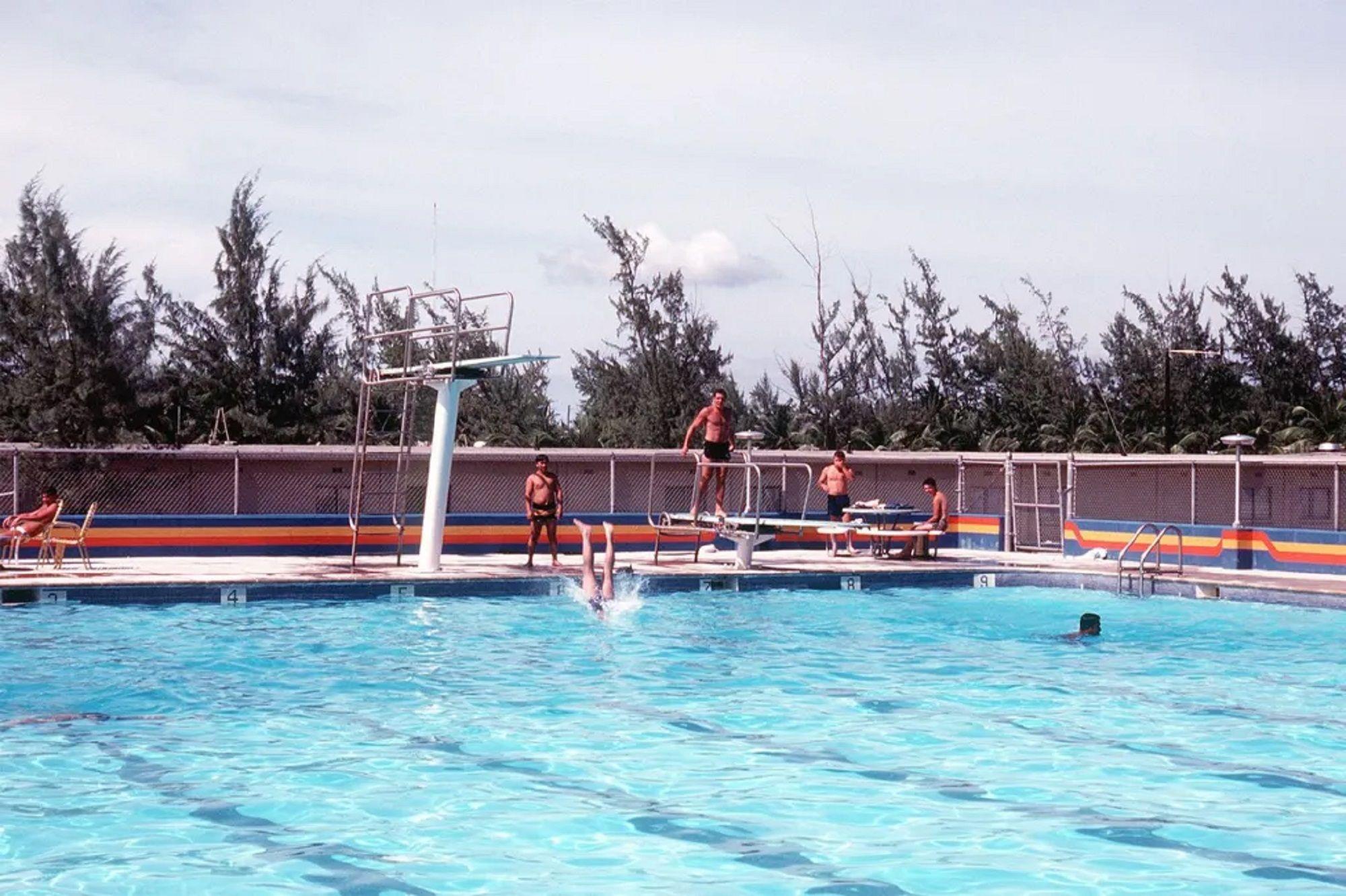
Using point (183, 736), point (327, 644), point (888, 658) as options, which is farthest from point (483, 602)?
point (183, 736)

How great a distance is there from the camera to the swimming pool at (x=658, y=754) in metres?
6.54

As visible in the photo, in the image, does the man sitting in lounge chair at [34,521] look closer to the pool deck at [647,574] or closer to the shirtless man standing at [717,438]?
the pool deck at [647,574]

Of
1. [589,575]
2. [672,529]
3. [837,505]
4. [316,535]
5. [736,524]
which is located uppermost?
[837,505]

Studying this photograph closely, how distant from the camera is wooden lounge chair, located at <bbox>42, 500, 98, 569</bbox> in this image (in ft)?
54.0

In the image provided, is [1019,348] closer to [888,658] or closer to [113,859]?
[888,658]

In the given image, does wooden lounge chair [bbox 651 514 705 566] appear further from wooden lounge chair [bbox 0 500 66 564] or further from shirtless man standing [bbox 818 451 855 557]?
wooden lounge chair [bbox 0 500 66 564]

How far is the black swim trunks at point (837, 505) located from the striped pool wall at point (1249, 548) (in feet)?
11.7

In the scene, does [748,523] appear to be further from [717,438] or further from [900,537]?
[900,537]

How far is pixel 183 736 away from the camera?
9133 mm

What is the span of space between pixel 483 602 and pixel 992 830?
9.30 meters

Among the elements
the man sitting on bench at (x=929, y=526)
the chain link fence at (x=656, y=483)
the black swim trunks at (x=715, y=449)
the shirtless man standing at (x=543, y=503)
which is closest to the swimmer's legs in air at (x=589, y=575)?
the shirtless man standing at (x=543, y=503)

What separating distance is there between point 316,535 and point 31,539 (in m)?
4.11

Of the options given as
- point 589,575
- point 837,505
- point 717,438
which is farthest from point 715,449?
point 589,575

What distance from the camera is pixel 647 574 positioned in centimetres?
1678
